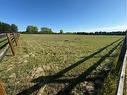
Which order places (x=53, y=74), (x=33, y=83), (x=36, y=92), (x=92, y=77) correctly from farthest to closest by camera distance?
(x=53, y=74) → (x=92, y=77) → (x=33, y=83) → (x=36, y=92)

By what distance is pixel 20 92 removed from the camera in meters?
4.54

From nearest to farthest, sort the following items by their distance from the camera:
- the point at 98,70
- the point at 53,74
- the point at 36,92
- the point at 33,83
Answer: the point at 36,92 < the point at 33,83 < the point at 53,74 < the point at 98,70

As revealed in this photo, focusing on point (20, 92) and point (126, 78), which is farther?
point (126, 78)

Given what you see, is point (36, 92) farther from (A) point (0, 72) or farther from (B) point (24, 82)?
(A) point (0, 72)

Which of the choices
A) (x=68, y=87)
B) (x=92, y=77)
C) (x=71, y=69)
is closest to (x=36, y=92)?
(x=68, y=87)

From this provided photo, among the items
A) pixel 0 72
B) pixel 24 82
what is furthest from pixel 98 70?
pixel 0 72

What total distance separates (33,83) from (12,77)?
3.41 feet

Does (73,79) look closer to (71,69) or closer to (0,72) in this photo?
(71,69)

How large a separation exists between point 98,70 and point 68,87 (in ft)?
6.99

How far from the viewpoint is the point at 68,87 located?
4754 mm

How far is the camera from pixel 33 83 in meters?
5.16

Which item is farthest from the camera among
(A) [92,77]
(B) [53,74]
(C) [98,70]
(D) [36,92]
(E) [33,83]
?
(C) [98,70]

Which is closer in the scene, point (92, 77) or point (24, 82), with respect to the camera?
point (24, 82)

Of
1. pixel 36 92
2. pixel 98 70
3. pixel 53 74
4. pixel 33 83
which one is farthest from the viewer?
pixel 98 70
